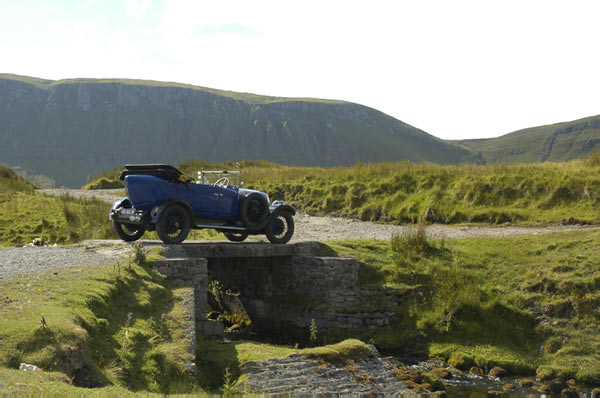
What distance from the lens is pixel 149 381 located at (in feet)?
23.4

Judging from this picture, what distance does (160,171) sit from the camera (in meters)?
13.2

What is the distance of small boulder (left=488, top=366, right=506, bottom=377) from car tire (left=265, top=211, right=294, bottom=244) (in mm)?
6492

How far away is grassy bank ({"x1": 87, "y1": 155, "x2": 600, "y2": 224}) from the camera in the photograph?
21.9 metres

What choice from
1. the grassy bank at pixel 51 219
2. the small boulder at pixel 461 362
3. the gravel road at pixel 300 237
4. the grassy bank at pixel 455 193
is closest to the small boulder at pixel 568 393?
the small boulder at pixel 461 362

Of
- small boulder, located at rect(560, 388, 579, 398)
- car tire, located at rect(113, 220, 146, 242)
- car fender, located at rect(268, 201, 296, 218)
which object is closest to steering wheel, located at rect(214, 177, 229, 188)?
car fender, located at rect(268, 201, 296, 218)

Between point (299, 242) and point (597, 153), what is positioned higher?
point (597, 153)

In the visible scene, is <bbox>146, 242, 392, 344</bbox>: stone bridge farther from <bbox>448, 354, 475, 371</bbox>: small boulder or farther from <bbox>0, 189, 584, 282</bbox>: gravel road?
<bbox>448, 354, 475, 371</bbox>: small boulder

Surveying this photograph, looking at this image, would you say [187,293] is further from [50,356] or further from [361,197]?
[361,197]

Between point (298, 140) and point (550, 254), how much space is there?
175m

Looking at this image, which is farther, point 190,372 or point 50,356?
point 190,372

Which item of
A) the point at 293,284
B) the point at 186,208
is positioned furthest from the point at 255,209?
the point at 293,284

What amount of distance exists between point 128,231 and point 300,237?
6899mm

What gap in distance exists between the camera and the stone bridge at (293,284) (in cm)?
1497

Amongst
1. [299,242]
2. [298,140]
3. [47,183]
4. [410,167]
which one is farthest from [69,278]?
[298,140]
